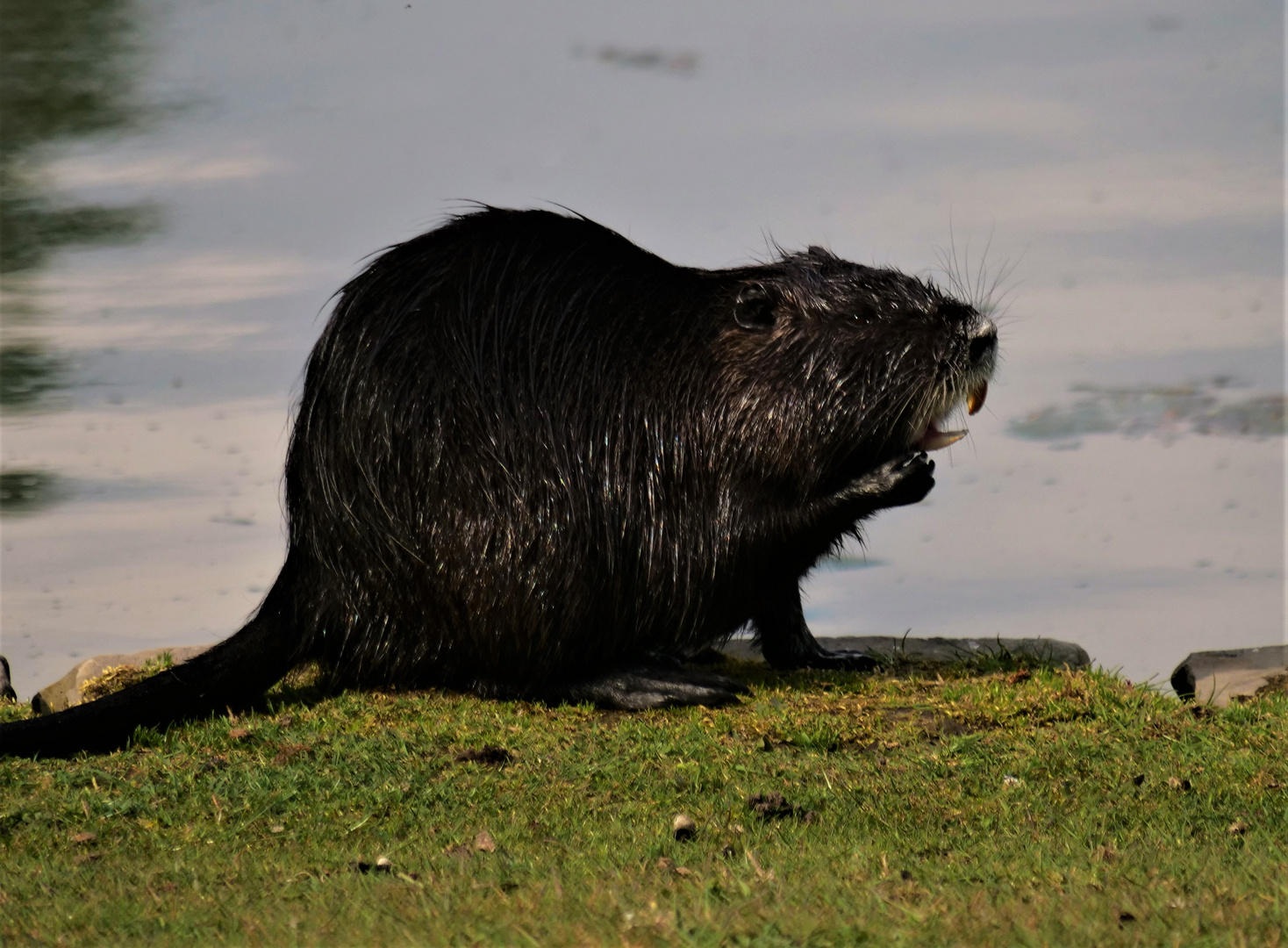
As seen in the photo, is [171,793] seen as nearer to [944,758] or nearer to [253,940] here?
[253,940]

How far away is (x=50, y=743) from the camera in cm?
559

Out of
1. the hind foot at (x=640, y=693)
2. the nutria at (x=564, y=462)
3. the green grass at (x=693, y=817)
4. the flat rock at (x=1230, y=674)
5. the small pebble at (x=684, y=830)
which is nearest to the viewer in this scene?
the green grass at (x=693, y=817)

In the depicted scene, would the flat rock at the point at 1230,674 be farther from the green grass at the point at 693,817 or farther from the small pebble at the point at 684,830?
the small pebble at the point at 684,830

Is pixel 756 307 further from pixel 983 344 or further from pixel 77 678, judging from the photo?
A: pixel 77 678

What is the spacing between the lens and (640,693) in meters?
5.97

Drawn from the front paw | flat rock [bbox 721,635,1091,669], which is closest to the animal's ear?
the front paw

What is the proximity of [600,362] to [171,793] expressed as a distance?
7.65 ft

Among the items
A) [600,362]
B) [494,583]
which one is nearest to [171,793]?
[494,583]

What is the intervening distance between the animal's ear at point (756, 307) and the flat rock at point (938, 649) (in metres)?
1.76

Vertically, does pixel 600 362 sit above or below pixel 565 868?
above

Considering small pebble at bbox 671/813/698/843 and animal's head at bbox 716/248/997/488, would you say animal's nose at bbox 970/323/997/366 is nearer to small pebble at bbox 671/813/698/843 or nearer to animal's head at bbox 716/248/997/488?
animal's head at bbox 716/248/997/488

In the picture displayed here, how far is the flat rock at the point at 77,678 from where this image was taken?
7.22m

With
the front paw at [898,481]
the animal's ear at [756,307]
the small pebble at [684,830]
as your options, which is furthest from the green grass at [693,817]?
the animal's ear at [756,307]

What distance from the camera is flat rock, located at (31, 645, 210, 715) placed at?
7224mm
